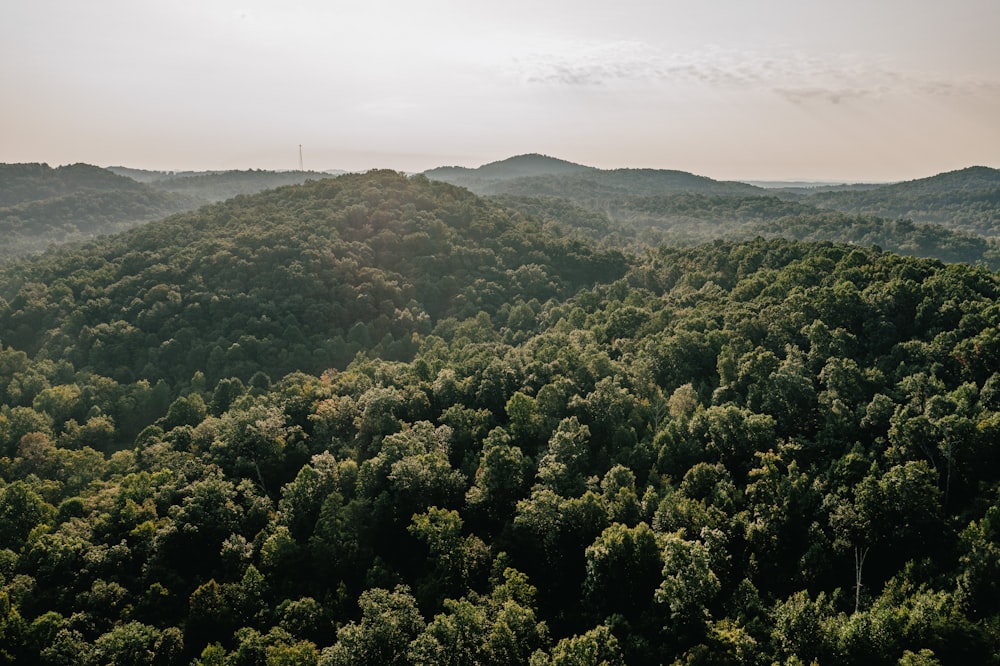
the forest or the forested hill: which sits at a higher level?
the forested hill

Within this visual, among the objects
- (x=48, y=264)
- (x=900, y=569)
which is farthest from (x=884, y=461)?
(x=48, y=264)

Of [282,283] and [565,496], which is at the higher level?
[282,283]

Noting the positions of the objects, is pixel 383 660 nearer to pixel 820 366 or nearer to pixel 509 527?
pixel 509 527

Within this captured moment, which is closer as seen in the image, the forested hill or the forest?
the forest

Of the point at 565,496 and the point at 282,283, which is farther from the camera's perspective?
the point at 282,283

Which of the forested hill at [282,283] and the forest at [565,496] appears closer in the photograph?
the forest at [565,496]

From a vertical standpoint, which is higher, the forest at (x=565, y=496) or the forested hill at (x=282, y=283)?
the forested hill at (x=282, y=283)
